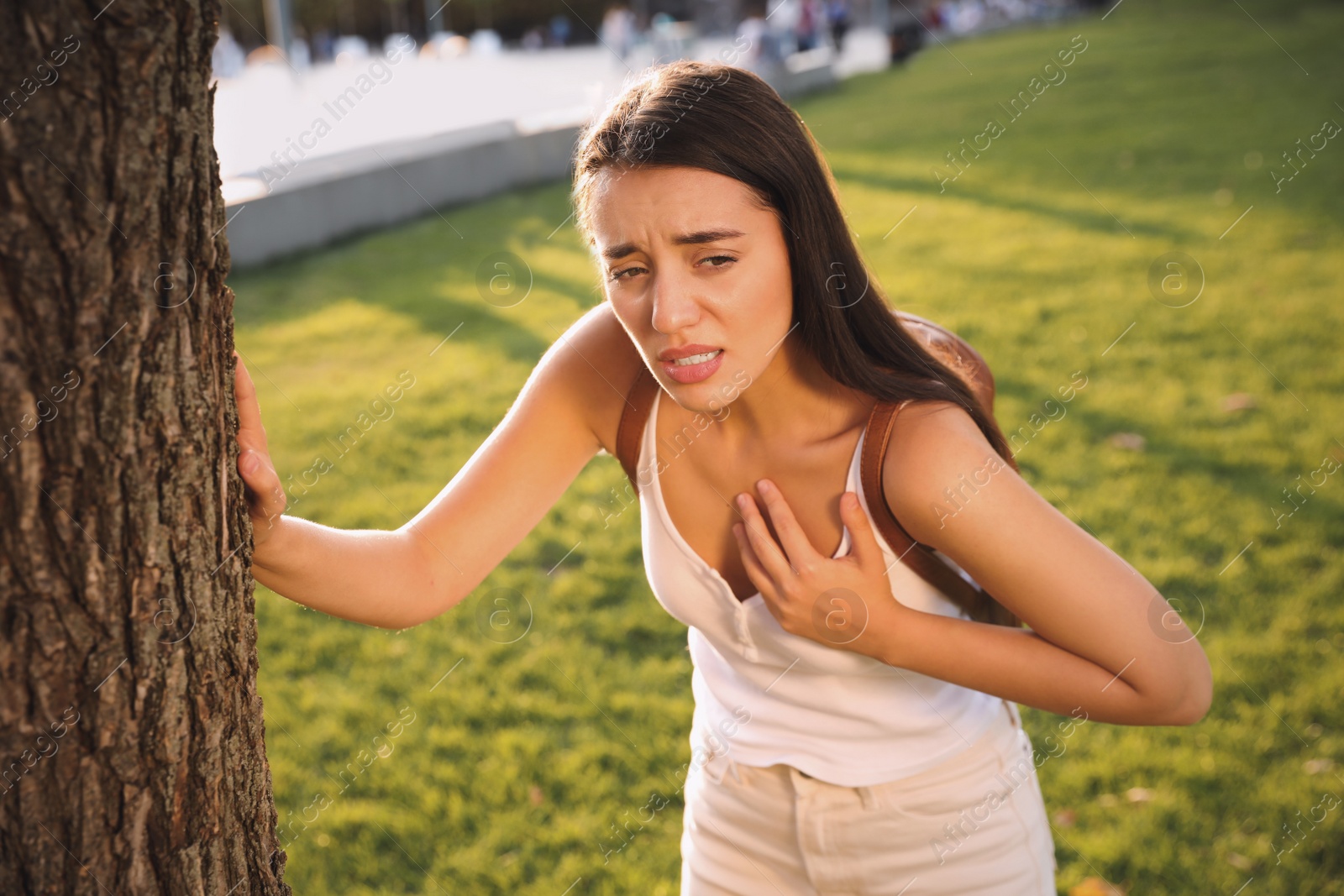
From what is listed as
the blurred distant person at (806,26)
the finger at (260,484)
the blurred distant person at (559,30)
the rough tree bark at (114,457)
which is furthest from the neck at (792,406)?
the blurred distant person at (559,30)


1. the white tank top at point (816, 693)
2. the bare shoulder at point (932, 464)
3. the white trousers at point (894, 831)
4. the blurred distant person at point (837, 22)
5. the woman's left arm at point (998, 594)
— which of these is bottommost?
the blurred distant person at point (837, 22)

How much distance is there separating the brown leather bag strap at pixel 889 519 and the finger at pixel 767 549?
164mm

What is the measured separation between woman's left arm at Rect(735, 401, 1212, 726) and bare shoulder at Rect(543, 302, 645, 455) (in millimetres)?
412

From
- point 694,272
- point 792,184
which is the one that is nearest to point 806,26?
point 792,184

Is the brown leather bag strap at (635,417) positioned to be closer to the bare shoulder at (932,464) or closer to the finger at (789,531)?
the finger at (789,531)

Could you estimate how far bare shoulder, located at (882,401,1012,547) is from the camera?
5.46 ft

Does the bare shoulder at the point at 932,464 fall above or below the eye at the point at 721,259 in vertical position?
below

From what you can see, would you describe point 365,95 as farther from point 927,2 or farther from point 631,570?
point 927,2

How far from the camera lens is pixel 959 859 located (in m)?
1.88

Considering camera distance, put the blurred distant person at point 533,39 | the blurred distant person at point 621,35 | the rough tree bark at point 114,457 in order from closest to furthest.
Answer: the rough tree bark at point 114,457
the blurred distant person at point 621,35
the blurred distant person at point 533,39

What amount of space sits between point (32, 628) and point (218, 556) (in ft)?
0.77

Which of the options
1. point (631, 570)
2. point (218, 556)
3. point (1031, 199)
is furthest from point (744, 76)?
point (1031, 199)

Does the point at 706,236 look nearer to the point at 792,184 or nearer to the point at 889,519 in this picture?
the point at 792,184

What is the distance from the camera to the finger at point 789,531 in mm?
1773
